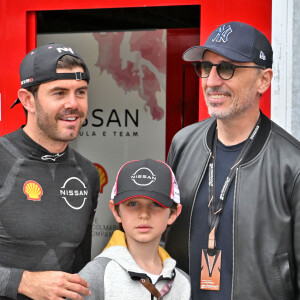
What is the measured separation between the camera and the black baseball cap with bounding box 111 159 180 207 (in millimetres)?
2383

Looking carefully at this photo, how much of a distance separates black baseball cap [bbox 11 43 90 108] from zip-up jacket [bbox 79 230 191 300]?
0.77 meters

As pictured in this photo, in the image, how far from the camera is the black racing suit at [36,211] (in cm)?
242

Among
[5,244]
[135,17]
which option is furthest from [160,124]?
[5,244]

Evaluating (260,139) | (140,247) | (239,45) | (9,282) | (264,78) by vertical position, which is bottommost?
(9,282)

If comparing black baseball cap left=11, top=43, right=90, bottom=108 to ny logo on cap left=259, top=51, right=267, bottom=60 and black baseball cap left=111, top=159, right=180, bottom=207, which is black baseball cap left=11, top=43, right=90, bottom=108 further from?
ny logo on cap left=259, top=51, right=267, bottom=60

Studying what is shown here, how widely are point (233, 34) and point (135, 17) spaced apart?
301 centimetres

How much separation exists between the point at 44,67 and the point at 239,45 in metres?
0.86

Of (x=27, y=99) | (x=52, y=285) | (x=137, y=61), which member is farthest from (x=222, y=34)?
(x=137, y=61)

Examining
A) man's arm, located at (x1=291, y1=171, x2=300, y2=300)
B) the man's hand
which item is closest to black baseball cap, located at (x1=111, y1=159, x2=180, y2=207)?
the man's hand

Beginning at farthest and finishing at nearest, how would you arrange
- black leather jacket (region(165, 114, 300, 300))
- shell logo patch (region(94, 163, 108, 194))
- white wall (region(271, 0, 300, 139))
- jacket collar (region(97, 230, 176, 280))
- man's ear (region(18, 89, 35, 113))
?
1. shell logo patch (region(94, 163, 108, 194))
2. white wall (region(271, 0, 300, 139))
3. man's ear (region(18, 89, 35, 113))
4. black leather jacket (region(165, 114, 300, 300))
5. jacket collar (region(97, 230, 176, 280))

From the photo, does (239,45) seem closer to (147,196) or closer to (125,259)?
(147,196)

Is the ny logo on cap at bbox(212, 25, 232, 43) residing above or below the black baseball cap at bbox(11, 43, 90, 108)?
above

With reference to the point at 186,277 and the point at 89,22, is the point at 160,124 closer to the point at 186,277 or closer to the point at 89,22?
the point at 89,22

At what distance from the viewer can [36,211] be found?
2457 millimetres
